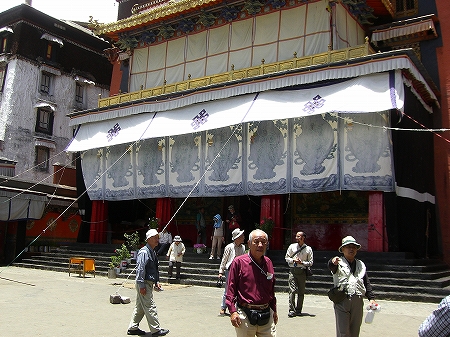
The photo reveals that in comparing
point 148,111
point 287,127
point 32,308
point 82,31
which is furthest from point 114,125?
point 82,31

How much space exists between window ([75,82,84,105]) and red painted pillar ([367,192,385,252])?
2368 cm

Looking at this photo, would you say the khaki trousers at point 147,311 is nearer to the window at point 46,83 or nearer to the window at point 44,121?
the window at point 44,121

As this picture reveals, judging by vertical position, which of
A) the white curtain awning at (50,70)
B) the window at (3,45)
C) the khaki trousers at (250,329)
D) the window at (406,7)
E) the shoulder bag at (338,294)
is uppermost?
the window at (3,45)

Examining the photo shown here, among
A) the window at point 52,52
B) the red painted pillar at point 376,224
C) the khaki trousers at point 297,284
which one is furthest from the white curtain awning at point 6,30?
the khaki trousers at point 297,284

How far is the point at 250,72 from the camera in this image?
15.8m

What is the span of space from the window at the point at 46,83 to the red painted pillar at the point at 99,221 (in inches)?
514

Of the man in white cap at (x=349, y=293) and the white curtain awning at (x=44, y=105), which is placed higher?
the white curtain awning at (x=44, y=105)

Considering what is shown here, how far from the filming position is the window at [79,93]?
31267 mm

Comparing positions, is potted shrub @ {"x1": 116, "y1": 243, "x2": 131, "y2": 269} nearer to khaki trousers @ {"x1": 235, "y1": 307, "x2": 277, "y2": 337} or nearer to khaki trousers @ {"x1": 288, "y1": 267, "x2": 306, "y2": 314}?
khaki trousers @ {"x1": 288, "y1": 267, "x2": 306, "y2": 314}

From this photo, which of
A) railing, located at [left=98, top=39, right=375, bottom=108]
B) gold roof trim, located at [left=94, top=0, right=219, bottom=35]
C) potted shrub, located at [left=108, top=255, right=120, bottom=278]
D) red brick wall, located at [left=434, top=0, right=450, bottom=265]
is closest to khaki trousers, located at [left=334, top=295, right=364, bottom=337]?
railing, located at [left=98, top=39, right=375, bottom=108]

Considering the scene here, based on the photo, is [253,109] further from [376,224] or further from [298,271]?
[298,271]

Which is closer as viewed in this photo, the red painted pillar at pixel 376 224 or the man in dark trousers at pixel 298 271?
the man in dark trousers at pixel 298 271

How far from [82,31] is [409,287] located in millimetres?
27676

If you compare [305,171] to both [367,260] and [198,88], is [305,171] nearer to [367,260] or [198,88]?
[367,260]
